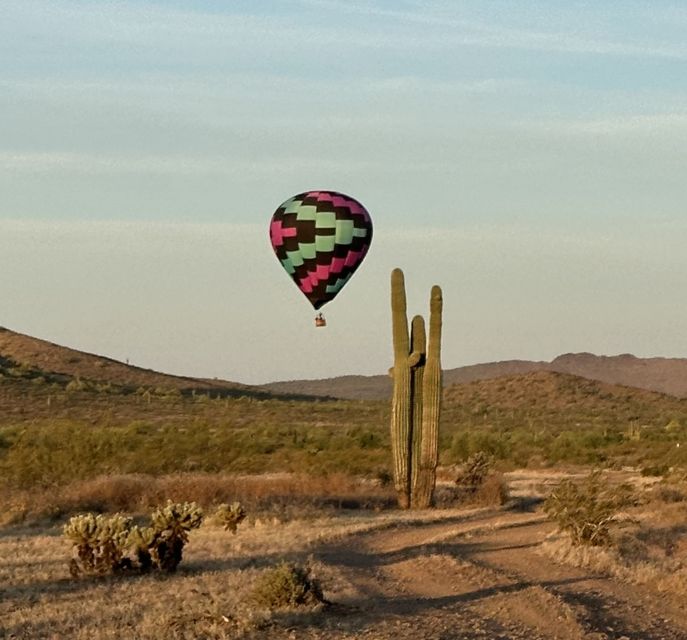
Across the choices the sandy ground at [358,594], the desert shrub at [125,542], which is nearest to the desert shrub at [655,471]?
the sandy ground at [358,594]

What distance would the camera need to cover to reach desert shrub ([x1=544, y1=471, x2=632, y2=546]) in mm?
19078

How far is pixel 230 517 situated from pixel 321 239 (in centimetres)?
1044

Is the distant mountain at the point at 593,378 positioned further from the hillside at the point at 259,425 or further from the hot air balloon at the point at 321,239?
the hot air balloon at the point at 321,239

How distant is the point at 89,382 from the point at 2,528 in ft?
216

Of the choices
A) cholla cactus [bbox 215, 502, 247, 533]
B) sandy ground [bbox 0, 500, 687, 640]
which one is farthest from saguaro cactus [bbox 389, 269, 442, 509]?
cholla cactus [bbox 215, 502, 247, 533]

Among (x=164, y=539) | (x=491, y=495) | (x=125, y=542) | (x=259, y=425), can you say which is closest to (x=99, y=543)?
(x=125, y=542)

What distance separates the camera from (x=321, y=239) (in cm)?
3056

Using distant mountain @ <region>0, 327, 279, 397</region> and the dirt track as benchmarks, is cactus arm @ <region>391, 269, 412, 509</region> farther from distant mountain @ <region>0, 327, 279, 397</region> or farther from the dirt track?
distant mountain @ <region>0, 327, 279, 397</region>

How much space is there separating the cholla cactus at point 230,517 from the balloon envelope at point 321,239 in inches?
401

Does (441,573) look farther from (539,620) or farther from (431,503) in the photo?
(431,503)

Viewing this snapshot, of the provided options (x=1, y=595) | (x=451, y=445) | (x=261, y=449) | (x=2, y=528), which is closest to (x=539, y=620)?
(x=1, y=595)

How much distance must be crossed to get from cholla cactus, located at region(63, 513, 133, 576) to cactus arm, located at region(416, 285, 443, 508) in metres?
10.5

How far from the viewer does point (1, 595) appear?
15172 mm

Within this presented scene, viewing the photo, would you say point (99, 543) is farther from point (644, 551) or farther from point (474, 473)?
point (474, 473)
